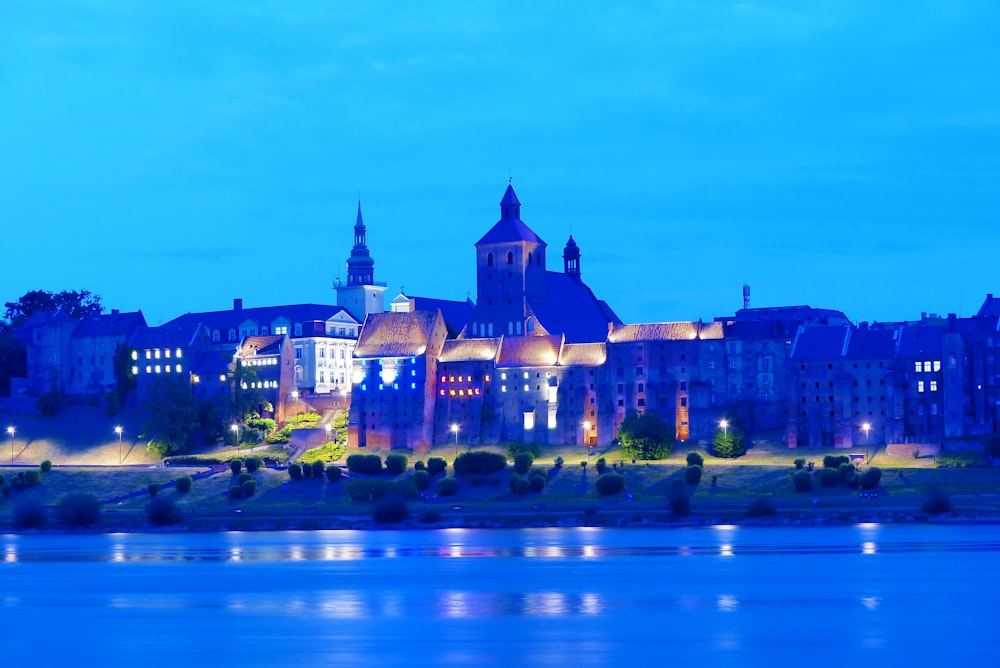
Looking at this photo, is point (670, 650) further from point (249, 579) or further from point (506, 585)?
point (249, 579)

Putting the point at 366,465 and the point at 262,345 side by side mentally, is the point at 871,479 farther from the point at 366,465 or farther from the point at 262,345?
the point at 262,345

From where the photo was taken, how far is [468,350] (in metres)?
143

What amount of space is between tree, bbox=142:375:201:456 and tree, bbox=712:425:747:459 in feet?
144

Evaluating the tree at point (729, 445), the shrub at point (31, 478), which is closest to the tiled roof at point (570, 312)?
the tree at point (729, 445)

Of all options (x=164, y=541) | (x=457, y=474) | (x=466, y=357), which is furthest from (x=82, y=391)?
(x=164, y=541)

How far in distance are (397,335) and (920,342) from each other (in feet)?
136

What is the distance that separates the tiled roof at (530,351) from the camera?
139250 millimetres

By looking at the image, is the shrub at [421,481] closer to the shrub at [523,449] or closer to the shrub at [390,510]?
the shrub at [523,449]

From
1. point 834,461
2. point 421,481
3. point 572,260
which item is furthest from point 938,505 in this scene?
point 572,260

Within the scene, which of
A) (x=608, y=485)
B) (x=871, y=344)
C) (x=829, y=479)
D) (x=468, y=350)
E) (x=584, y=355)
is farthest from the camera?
(x=468, y=350)

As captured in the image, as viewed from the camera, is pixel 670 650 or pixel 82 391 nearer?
pixel 670 650

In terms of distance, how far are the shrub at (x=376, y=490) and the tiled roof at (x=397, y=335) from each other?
23.8 m

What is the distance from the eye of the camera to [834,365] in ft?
424

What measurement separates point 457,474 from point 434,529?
17322mm
